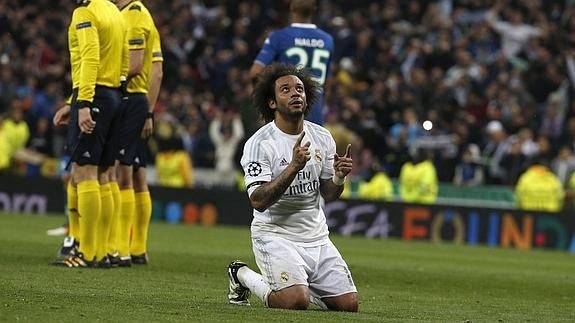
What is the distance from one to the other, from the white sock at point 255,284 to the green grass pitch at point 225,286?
10 centimetres

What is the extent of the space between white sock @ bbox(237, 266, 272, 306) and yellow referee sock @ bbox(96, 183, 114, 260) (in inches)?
109

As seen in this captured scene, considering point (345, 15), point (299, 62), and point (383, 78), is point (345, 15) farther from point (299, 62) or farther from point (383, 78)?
point (299, 62)

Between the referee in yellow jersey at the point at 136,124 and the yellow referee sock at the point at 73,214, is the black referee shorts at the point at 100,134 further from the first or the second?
the yellow referee sock at the point at 73,214

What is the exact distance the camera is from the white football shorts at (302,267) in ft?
29.3

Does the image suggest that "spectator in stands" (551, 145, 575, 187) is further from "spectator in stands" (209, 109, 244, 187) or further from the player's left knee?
the player's left knee

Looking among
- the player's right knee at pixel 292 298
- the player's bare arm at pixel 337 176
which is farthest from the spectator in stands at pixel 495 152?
the player's right knee at pixel 292 298

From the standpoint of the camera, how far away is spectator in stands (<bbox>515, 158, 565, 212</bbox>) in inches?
882

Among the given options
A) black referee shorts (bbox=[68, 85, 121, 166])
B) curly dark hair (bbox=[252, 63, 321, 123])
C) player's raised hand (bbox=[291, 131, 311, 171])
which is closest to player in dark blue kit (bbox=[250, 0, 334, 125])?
black referee shorts (bbox=[68, 85, 121, 166])

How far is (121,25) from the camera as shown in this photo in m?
A: 11.7

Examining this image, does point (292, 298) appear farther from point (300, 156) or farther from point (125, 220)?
point (125, 220)

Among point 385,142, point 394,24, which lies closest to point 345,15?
point 394,24

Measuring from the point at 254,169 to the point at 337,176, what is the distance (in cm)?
55

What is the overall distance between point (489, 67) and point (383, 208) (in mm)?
4965

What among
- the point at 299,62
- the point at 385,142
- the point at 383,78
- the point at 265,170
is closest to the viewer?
the point at 265,170
